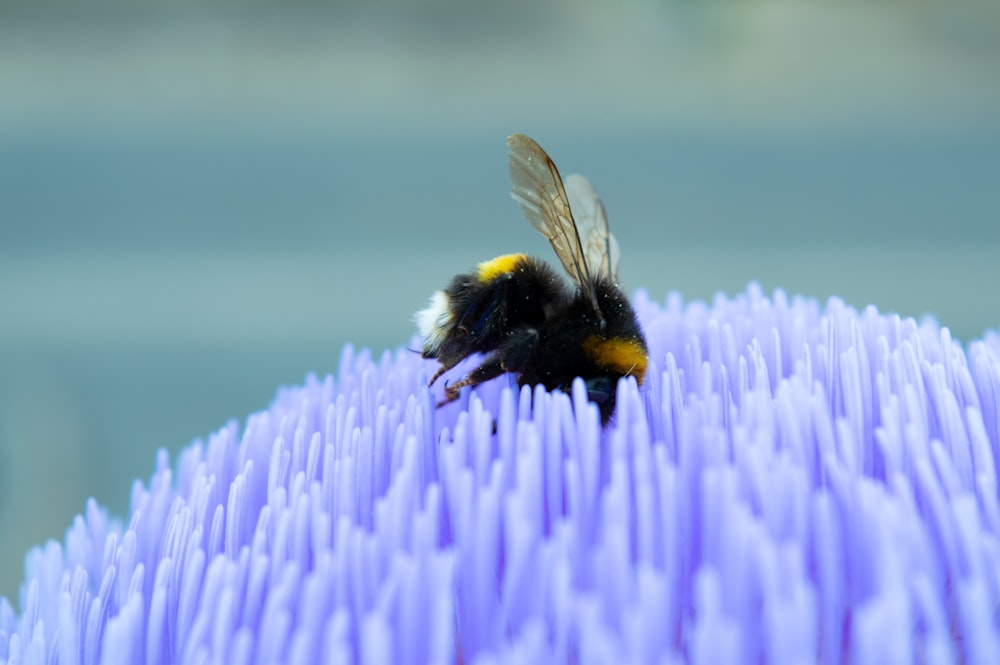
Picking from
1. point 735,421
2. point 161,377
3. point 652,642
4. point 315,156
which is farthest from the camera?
point 315,156

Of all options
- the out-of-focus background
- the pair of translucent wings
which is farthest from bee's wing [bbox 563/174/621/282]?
the out-of-focus background

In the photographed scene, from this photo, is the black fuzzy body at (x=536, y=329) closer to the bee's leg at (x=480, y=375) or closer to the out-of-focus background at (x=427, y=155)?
the bee's leg at (x=480, y=375)

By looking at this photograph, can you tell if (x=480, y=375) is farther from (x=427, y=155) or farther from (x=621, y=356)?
(x=427, y=155)

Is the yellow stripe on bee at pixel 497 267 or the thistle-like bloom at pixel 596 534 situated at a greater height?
the yellow stripe on bee at pixel 497 267

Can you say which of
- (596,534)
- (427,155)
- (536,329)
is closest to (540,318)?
(536,329)

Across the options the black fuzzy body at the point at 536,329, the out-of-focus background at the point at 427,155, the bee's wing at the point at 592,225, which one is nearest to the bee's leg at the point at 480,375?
the black fuzzy body at the point at 536,329

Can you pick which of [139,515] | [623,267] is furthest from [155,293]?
[139,515]

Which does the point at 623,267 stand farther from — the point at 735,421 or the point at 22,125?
the point at 735,421
